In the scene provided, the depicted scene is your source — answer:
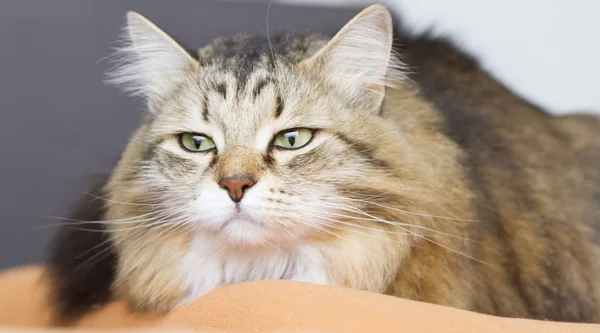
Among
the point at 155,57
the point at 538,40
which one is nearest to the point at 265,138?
the point at 155,57

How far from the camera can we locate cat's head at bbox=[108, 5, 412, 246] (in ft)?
4.17

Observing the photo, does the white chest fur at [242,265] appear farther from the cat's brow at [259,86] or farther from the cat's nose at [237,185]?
the cat's brow at [259,86]

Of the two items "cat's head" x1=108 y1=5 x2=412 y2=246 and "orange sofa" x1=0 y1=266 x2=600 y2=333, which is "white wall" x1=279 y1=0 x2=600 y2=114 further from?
"orange sofa" x1=0 y1=266 x2=600 y2=333

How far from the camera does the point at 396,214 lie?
54.4 inches

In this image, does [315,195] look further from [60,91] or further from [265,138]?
[60,91]

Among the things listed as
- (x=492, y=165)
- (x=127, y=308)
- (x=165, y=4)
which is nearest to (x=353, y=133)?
(x=492, y=165)

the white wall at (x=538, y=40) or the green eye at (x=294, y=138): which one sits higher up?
the white wall at (x=538, y=40)

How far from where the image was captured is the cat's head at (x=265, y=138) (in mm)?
1271

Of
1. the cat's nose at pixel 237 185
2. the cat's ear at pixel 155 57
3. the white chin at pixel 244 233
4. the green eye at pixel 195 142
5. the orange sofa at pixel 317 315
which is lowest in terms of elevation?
the orange sofa at pixel 317 315

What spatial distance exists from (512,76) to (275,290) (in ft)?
5.35

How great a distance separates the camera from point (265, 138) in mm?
1333

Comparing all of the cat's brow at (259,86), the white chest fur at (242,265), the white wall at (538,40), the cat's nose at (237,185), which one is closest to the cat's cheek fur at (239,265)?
the white chest fur at (242,265)

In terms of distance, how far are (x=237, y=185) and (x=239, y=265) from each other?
0.78 ft

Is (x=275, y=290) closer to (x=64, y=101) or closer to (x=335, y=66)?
(x=335, y=66)
